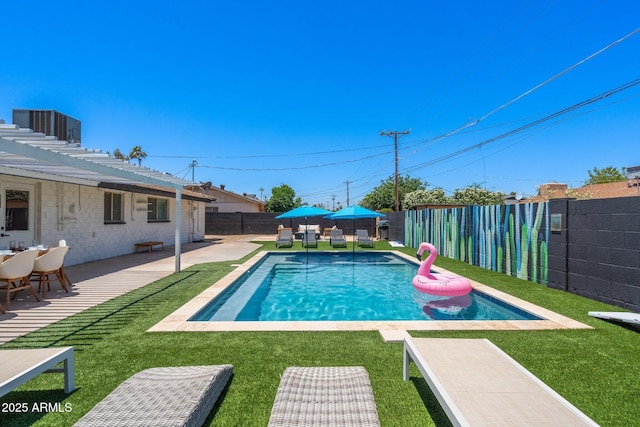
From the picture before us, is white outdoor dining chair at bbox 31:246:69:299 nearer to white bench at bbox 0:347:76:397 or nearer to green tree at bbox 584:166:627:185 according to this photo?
white bench at bbox 0:347:76:397

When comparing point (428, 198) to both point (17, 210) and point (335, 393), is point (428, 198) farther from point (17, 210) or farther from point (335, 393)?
point (335, 393)

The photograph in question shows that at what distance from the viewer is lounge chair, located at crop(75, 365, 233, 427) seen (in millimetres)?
2094

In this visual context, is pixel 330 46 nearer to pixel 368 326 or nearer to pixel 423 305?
pixel 423 305

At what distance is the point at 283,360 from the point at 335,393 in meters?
1.19

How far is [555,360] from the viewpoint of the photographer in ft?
11.7

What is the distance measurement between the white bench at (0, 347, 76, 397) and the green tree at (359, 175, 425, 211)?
1790 inches

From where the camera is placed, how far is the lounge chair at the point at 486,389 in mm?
1965

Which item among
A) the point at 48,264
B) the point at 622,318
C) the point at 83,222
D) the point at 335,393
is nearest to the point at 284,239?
the point at 83,222

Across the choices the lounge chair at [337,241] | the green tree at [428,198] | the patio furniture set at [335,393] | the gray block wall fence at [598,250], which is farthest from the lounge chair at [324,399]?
the green tree at [428,198]

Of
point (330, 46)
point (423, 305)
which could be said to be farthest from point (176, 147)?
point (423, 305)

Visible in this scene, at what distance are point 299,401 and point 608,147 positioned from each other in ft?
96.9

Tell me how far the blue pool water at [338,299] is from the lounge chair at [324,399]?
3047mm

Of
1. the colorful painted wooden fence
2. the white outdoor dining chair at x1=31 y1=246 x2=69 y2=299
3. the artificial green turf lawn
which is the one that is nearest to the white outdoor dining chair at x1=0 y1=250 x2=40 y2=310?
the white outdoor dining chair at x1=31 y1=246 x2=69 y2=299

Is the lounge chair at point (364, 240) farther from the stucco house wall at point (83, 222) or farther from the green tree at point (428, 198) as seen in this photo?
the green tree at point (428, 198)
